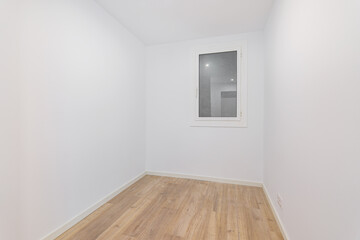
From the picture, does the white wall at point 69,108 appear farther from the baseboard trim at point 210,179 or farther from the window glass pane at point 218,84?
the window glass pane at point 218,84

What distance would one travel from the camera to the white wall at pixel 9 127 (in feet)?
4.08

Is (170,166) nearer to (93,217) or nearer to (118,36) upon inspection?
(93,217)

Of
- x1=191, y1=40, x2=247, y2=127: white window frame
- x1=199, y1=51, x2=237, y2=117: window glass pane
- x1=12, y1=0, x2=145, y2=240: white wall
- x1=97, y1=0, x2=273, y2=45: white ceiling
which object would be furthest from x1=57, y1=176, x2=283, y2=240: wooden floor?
x1=97, y1=0, x2=273, y2=45: white ceiling

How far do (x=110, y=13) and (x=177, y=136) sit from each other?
219 cm

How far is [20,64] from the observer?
53.4 inches

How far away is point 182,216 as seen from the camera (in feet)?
6.53

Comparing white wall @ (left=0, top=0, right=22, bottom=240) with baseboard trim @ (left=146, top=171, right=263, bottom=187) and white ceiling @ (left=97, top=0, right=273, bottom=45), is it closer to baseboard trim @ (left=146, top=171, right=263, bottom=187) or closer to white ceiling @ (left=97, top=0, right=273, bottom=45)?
white ceiling @ (left=97, top=0, right=273, bottom=45)

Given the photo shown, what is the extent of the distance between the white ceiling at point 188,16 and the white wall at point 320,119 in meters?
0.71

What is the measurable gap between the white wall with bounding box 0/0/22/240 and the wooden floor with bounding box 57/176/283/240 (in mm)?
525

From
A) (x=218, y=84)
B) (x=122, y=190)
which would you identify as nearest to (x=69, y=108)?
(x=122, y=190)

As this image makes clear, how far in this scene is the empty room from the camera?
3.12 feet

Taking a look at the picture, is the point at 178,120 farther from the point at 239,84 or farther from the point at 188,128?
the point at 239,84

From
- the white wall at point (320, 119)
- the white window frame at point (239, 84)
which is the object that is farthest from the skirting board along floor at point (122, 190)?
the white window frame at point (239, 84)

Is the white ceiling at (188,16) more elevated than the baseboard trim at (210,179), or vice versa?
the white ceiling at (188,16)
